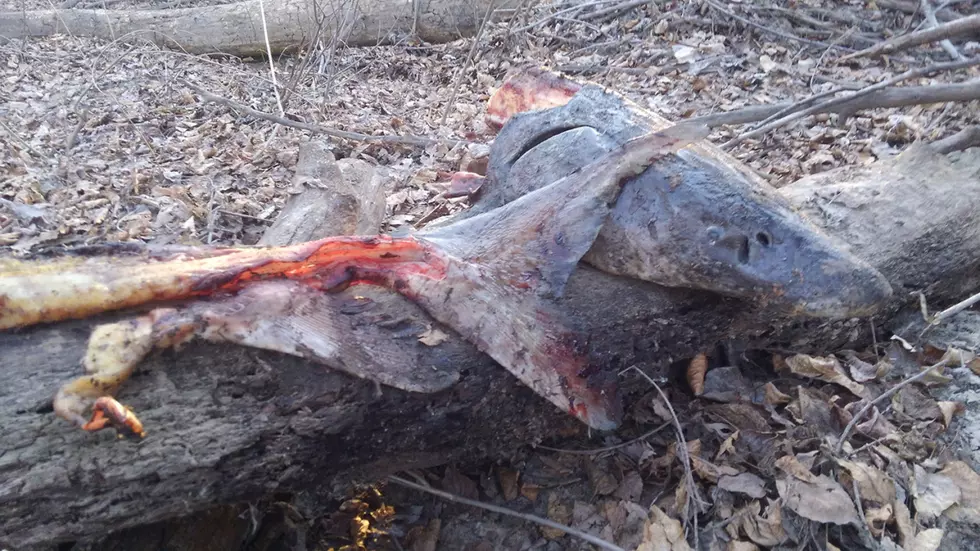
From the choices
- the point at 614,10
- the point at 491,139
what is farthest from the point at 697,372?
the point at 614,10

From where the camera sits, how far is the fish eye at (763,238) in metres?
2.00

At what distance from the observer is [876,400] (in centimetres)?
217

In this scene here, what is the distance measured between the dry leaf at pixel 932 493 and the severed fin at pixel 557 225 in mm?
1254

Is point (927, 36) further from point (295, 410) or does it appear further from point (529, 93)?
point (295, 410)

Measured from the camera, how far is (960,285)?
2.65 meters

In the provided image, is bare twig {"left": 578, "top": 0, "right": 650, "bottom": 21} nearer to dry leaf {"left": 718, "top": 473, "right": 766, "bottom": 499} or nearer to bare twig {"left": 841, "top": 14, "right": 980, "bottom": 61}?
bare twig {"left": 841, "top": 14, "right": 980, "bottom": 61}

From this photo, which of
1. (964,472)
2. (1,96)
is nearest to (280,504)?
(964,472)

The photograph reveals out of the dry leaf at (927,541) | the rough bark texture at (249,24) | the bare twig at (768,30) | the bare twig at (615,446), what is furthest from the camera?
the rough bark texture at (249,24)

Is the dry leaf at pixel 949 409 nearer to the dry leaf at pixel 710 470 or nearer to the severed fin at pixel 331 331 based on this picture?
the dry leaf at pixel 710 470

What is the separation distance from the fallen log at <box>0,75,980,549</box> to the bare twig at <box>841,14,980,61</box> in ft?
7.01

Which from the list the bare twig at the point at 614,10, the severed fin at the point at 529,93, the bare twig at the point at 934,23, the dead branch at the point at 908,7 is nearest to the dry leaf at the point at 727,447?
the severed fin at the point at 529,93

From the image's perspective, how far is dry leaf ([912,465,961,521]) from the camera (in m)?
1.91

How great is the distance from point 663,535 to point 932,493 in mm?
825

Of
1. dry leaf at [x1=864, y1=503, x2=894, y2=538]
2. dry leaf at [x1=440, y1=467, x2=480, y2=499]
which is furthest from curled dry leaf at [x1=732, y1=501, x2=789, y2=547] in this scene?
dry leaf at [x1=440, y1=467, x2=480, y2=499]
